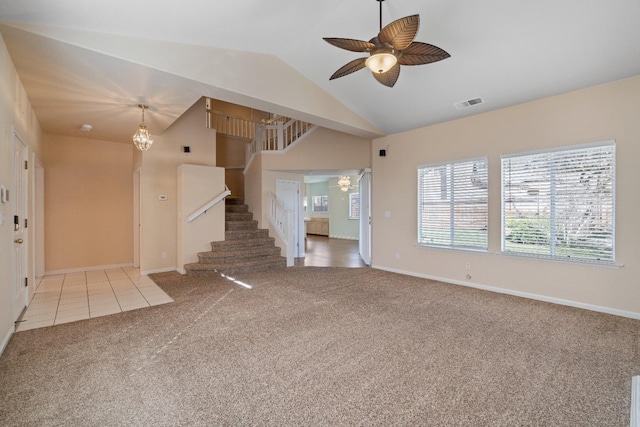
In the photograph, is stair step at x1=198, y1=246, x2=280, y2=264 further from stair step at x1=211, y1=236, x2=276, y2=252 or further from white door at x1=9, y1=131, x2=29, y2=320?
white door at x1=9, y1=131, x2=29, y2=320

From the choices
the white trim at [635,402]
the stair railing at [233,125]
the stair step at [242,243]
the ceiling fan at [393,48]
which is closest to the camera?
the white trim at [635,402]

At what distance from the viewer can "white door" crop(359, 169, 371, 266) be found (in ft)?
21.6

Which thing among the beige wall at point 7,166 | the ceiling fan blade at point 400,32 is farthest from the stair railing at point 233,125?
the ceiling fan blade at point 400,32

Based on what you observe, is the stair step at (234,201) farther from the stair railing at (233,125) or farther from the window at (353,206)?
the window at (353,206)

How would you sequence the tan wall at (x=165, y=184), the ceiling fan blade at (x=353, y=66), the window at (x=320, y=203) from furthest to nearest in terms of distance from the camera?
the window at (x=320, y=203)
the tan wall at (x=165, y=184)
the ceiling fan blade at (x=353, y=66)

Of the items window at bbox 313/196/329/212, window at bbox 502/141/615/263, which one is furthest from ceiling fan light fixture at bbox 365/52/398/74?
window at bbox 313/196/329/212

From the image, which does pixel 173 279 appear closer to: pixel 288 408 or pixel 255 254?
pixel 255 254

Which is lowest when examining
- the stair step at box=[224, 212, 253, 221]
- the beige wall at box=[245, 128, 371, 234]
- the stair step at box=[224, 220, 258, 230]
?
the stair step at box=[224, 220, 258, 230]

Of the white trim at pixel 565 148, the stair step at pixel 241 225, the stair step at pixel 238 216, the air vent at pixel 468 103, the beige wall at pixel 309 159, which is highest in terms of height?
the air vent at pixel 468 103

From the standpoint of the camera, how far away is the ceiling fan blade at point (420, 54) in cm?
262

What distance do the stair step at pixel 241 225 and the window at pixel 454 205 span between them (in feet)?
12.6

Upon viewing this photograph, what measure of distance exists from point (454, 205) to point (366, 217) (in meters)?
2.21

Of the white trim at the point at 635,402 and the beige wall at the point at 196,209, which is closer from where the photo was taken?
the white trim at the point at 635,402

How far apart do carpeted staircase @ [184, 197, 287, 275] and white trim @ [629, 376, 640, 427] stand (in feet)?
17.5
